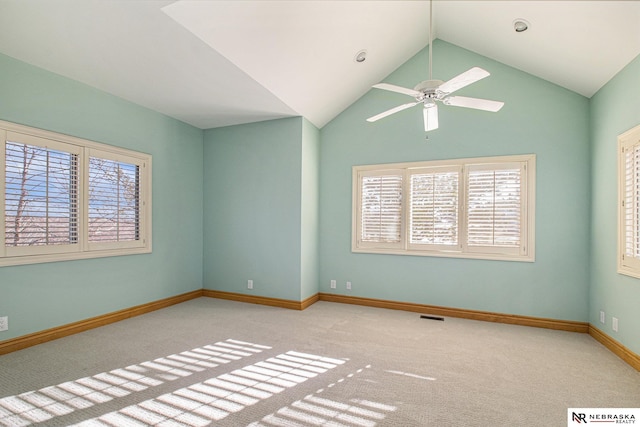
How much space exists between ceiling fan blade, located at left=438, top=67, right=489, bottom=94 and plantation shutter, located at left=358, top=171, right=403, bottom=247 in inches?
78.8

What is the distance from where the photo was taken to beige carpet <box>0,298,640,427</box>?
1892 millimetres

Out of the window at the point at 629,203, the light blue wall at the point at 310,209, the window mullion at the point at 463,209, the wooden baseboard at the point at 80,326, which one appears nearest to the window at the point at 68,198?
the wooden baseboard at the point at 80,326

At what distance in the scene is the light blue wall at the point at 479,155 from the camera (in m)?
3.47

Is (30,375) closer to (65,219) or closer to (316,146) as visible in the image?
(65,219)

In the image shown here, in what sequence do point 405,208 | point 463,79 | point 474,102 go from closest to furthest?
point 463,79, point 474,102, point 405,208

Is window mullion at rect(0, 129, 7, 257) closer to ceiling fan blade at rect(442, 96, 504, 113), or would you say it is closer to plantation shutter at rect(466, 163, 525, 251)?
ceiling fan blade at rect(442, 96, 504, 113)

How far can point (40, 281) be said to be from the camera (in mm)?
2918

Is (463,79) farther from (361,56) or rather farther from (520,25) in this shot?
(361,56)

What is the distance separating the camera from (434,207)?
4059 millimetres

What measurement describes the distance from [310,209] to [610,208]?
11.2 feet

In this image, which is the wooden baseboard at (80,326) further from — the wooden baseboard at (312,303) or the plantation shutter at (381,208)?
the plantation shutter at (381,208)

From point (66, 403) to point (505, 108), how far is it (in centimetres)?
507

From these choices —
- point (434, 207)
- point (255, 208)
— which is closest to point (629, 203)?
point (434, 207)

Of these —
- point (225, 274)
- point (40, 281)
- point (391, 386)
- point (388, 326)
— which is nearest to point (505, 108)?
point (388, 326)
